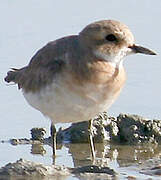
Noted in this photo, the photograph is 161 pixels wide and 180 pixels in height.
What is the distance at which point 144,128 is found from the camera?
9.76 metres

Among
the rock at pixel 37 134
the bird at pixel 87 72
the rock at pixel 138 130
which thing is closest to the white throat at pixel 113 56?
the bird at pixel 87 72

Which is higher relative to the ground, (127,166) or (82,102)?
(82,102)

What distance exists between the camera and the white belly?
835 centimetres

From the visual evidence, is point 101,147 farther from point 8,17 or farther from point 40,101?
point 8,17

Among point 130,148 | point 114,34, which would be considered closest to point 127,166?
point 130,148

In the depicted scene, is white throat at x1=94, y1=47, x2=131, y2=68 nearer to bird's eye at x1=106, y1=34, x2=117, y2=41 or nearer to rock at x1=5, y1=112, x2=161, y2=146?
bird's eye at x1=106, y1=34, x2=117, y2=41

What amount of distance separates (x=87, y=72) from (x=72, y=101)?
1.05 feet

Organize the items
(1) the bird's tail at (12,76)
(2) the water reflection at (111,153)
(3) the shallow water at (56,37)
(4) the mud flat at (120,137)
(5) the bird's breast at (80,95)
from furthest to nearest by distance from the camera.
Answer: (3) the shallow water at (56,37), (1) the bird's tail at (12,76), (4) the mud flat at (120,137), (2) the water reflection at (111,153), (5) the bird's breast at (80,95)

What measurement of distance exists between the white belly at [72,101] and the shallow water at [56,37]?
0.65 m

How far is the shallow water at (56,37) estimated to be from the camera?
9.88 metres

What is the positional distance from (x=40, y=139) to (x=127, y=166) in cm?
132

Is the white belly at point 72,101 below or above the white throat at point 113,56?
below

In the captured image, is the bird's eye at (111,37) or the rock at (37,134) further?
the rock at (37,134)

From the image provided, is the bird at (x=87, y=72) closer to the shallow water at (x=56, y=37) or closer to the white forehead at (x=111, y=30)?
the white forehead at (x=111, y=30)
